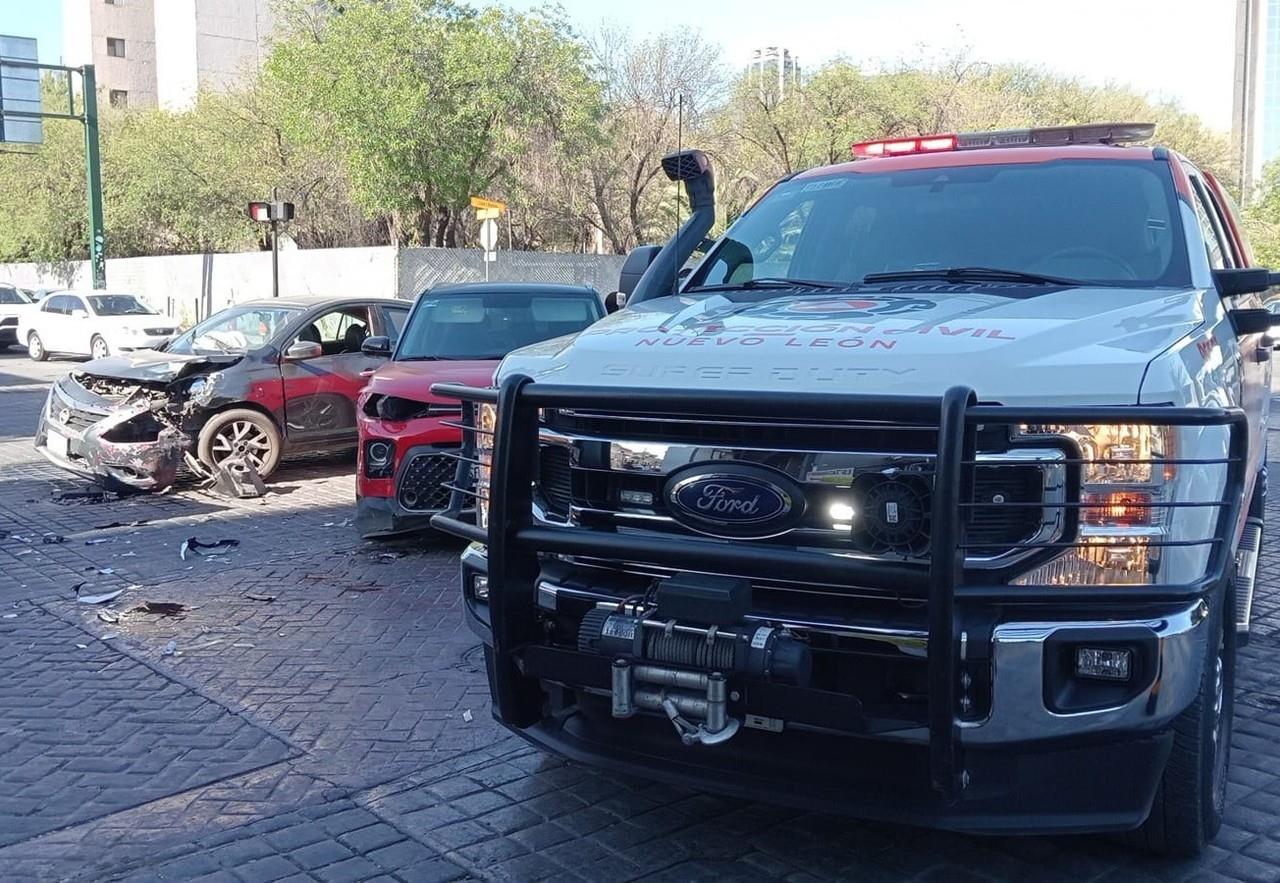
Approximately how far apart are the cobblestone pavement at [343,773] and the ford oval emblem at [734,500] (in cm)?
115

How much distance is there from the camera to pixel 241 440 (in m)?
10.6

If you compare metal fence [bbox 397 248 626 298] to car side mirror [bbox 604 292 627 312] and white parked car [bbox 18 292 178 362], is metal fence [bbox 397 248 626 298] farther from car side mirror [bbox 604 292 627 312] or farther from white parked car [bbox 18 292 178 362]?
car side mirror [bbox 604 292 627 312]

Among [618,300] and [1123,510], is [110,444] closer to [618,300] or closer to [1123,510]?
[618,300]

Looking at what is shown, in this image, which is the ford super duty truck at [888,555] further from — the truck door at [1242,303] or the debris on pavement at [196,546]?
the debris on pavement at [196,546]

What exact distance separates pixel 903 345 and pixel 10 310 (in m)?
30.3

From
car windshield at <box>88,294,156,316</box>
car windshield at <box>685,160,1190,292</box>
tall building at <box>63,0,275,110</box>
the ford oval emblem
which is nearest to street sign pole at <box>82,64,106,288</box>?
car windshield at <box>88,294,156,316</box>

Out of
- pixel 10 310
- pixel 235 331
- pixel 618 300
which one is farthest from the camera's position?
pixel 10 310

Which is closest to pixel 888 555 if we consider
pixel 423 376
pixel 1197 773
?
pixel 1197 773

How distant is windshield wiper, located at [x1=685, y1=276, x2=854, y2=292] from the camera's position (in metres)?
4.47

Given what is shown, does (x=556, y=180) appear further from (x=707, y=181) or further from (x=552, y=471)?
(x=552, y=471)

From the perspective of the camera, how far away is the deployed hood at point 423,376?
7.92 m

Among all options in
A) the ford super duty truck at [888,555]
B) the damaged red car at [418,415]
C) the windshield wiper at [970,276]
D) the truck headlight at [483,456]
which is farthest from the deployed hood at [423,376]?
the ford super duty truck at [888,555]

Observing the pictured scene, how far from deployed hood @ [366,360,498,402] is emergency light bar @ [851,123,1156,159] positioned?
10.4ft

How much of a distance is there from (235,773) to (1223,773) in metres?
3.40
